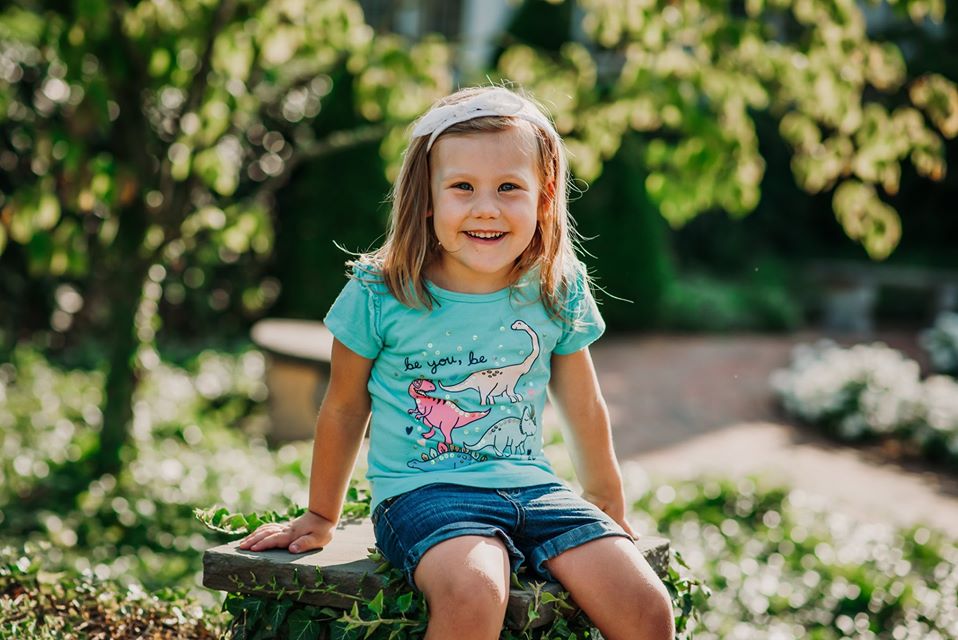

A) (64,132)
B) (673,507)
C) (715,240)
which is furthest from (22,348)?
(715,240)

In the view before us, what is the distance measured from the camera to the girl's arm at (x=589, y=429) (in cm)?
241

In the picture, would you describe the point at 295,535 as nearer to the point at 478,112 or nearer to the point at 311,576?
the point at 311,576

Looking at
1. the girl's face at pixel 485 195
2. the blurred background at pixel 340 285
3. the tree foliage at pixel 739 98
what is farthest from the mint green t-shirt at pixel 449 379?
the tree foliage at pixel 739 98

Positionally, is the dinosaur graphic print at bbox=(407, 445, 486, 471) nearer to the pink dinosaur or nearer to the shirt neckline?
the pink dinosaur

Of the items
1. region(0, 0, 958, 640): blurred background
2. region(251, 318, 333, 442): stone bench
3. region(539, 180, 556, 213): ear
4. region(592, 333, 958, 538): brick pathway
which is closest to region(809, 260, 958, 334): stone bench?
region(592, 333, 958, 538): brick pathway

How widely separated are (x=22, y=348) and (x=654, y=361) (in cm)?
493

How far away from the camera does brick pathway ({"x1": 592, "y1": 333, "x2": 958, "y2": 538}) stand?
561cm

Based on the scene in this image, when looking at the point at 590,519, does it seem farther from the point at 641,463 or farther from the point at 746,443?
the point at 746,443

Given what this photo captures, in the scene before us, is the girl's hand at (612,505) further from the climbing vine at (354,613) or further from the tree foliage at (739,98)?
the tree foliage at (739,98)

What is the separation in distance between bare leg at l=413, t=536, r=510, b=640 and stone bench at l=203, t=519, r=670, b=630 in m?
0.08

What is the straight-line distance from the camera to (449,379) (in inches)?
88.4

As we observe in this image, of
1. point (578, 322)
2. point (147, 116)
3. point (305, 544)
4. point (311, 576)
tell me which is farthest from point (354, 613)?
point (147, 116)

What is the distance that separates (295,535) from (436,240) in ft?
2.32

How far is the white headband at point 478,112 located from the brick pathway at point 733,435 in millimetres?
3363
